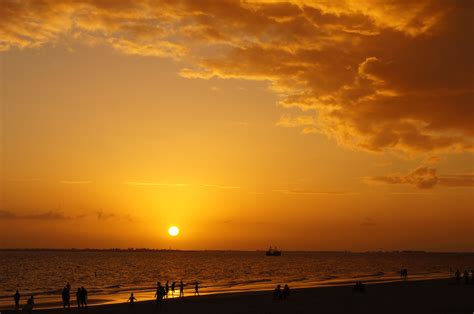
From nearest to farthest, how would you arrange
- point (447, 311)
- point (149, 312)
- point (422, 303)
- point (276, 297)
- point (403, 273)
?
1. point (447, 311)
2. point (149, 312)
3. point (422, 303)
4. point (276, 297)
5. point (403, 273)

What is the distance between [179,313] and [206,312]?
2.02 m

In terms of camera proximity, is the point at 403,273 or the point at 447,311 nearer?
the point at 447,311

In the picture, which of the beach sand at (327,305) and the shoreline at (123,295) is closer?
the beach sand at (327,305)

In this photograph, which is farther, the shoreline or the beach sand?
the shoreline

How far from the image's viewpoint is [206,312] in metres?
41.4

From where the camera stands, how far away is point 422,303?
148ft

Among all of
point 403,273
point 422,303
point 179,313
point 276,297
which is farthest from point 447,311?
point 403,273

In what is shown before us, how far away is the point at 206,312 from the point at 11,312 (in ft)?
50.2

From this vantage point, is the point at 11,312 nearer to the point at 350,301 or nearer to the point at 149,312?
the point at 149,312

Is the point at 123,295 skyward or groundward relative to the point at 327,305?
groundward

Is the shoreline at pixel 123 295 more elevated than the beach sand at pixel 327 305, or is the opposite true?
the beach sand at pixel 327 305

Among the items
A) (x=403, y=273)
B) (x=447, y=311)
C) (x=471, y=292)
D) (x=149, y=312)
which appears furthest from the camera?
(x=403, y=273)

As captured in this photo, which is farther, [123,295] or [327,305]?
[123,295]

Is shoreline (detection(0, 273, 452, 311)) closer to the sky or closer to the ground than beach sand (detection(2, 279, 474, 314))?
closer to the ground
